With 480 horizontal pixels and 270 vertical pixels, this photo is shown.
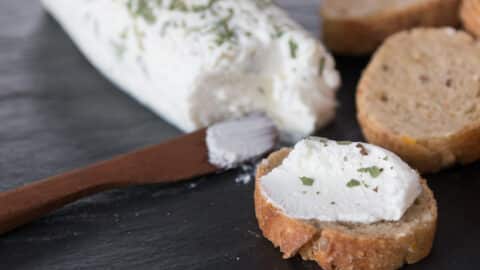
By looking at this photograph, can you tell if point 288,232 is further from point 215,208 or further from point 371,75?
point 371,75

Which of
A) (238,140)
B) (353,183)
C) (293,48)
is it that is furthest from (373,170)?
(293,48)

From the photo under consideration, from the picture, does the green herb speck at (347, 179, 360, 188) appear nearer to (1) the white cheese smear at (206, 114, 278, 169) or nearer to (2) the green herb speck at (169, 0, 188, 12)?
(1) the white cheese smear at (206, 114, 278, 169)

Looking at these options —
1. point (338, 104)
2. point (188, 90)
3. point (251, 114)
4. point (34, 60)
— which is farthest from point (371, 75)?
point (34, 60)

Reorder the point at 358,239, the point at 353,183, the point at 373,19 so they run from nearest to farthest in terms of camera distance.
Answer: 1. the point at 358,239
2. the point at 353,183
3. the point at 373,19

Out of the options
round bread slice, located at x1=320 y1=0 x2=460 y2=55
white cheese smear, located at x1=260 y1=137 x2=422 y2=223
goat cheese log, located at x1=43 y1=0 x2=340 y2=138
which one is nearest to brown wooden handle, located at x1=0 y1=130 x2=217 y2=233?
goat cheese log, located at x1=43 y1=0 x2=340 y2=138

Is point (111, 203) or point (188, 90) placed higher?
point (188, 90)

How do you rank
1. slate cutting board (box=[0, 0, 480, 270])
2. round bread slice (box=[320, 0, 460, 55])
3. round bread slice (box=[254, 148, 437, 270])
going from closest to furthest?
round bread slice (box=[254, 148, 437, 270]) → slate cutting board (box=[0, 0, 480, 270]) → round bread slice (box=[320, 0, 460, 55])

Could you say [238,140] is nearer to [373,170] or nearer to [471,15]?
[373,170]
